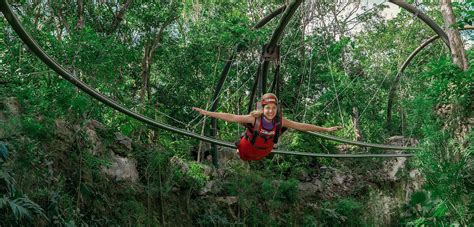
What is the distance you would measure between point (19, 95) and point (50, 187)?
1.03 m

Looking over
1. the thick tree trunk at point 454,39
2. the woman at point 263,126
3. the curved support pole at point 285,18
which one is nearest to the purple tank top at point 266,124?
the woman at point 263,126

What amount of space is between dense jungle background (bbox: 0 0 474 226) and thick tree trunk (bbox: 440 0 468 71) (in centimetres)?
4

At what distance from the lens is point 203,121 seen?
7.71 meters

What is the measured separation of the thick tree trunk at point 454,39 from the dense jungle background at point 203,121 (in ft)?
0.13

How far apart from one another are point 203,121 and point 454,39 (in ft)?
12.2

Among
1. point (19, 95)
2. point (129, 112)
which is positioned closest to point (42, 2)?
point (19, 95)

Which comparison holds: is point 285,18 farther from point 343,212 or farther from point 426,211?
point 343,212

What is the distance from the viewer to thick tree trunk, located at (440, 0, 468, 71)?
18.5 feet

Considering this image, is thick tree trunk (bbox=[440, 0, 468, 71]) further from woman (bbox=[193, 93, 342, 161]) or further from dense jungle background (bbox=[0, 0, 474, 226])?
woman (bbox=[193, 93, 342, 161])

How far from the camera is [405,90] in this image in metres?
9.55

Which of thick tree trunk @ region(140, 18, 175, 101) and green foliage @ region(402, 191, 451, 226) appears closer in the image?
green foliage @ region(402, 191, 451, 226)

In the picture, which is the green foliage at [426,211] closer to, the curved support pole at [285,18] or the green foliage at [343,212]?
the green foliage at [343,212]

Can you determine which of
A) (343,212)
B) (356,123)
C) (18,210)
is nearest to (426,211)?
(343,212)

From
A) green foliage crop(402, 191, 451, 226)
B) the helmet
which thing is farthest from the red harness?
green foliage crop(402, 191, 451, 226)
